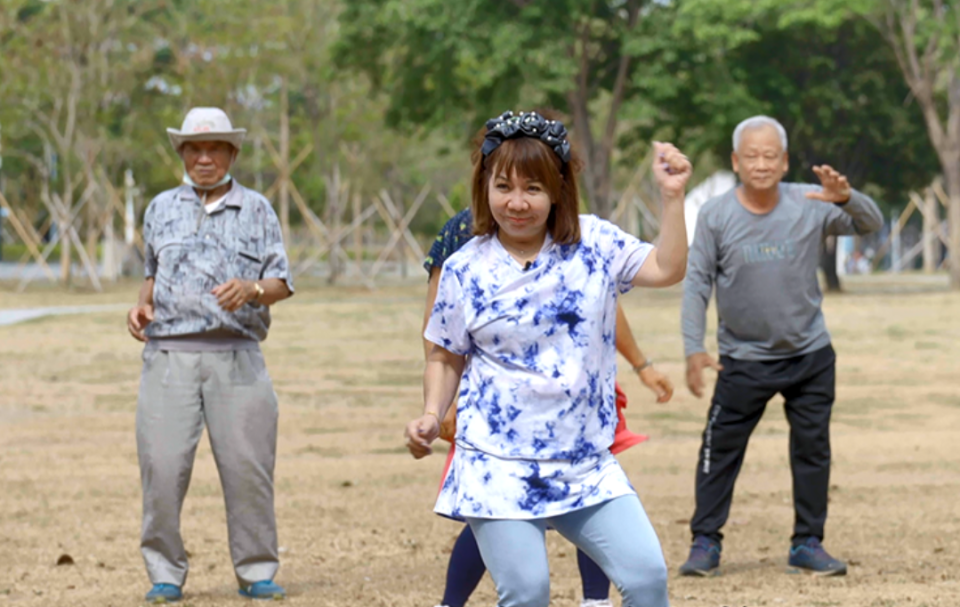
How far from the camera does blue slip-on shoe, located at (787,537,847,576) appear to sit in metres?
6.54

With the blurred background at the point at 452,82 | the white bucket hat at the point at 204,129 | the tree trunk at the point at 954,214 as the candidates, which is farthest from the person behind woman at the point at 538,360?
the tree trunk at the point at 954,214

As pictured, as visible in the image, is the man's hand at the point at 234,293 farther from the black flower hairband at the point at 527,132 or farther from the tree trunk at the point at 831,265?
the tree trunk at the point at 831,265

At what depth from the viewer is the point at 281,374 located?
16953mm

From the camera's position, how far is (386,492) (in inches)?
363

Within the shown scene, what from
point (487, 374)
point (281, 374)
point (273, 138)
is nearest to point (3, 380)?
point (281, 374)

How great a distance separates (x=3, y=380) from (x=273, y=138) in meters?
32.5

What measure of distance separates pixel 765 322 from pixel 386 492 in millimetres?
3342

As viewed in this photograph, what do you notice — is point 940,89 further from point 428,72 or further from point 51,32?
point 51,32

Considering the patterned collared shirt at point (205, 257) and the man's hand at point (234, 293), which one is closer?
the man's hand at point (234, 293)

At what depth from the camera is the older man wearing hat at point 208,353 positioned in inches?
240

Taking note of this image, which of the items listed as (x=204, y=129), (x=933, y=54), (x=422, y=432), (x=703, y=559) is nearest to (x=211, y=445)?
(x=204, y=129)

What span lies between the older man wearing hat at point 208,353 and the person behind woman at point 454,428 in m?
1.12

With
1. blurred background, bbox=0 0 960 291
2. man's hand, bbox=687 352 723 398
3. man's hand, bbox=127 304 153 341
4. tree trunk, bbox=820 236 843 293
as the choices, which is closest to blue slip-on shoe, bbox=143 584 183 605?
man's hand, bbox=127 304 153 341

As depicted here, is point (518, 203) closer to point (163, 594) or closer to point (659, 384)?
point (659, 384)
